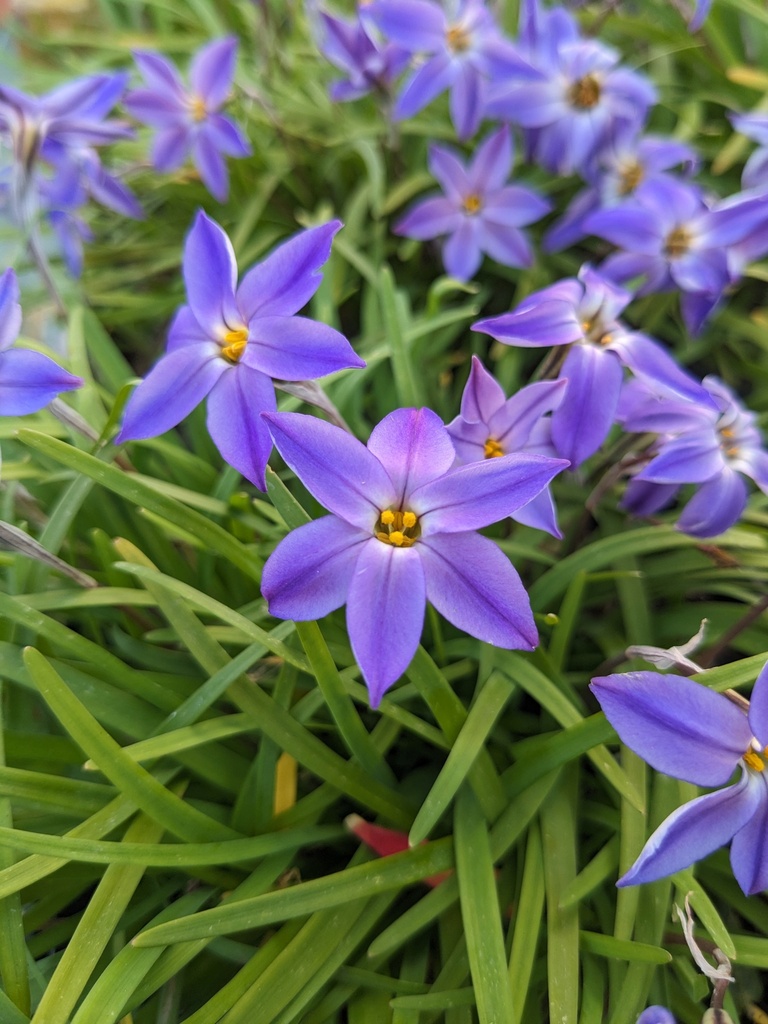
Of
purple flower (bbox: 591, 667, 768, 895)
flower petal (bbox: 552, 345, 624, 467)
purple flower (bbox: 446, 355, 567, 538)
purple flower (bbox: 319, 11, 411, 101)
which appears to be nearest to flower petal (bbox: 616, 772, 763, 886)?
purple flower (bbox: 591, 667, 768, 895)

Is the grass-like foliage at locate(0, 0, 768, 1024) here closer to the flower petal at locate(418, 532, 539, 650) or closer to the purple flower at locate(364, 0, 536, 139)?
the flower petal at locate(418, 532, 539, 650)

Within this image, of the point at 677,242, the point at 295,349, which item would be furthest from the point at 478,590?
the point at 677,242

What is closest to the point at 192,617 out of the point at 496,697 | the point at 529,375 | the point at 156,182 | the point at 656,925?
the point at 496,697

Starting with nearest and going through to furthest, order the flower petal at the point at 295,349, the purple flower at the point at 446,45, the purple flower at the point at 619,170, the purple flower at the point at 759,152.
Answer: the flower petal at the point at 295,349 → the purple flower at the point at 759,152 → the purple flower at the point at 446,45 → the purple flower at the point at 619,170

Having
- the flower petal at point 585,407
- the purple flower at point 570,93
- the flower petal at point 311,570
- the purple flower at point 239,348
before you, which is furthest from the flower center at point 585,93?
the flower petal at point 311,570

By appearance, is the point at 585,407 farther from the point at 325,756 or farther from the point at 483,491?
the point at 325,756

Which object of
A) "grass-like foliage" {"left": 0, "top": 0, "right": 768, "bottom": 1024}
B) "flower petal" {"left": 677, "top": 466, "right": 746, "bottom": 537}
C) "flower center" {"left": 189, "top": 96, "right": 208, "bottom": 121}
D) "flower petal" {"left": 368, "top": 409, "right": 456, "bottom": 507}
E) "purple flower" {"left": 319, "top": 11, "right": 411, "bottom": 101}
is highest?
"purple flower" {"left": 319, "top": 11, "right": 411, "bottom": 101}

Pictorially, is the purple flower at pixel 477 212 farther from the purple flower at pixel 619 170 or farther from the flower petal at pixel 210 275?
the flower petal at pixel 210 275
